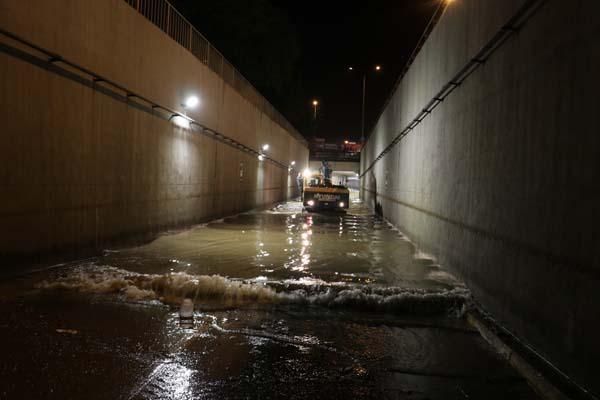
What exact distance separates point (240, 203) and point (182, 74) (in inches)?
452

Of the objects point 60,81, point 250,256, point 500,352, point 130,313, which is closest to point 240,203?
point 250,256

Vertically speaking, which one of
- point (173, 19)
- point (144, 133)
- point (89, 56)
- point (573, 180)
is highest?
point (173, 19)

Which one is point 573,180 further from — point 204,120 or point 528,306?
point 204,120

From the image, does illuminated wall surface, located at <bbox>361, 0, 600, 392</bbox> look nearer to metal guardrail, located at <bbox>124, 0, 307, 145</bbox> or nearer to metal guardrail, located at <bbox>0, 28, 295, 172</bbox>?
metal guardrail, located at <bbox>0, 28, 295, 172</bbox>

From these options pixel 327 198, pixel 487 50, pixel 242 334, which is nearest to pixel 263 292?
pixel 242 334

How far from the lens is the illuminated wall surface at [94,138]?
29.2 ft

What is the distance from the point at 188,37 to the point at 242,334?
50.7 feet

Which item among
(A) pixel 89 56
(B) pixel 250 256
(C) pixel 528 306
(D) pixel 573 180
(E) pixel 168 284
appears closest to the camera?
(D) pixel 573 180

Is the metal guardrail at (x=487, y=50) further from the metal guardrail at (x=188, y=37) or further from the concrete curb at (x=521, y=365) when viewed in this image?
the metal guardrail at (x=188, y=37)

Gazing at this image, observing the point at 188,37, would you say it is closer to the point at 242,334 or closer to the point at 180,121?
the point at 180,121

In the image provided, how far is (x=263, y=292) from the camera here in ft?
27.1

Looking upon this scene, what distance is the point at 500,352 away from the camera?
230 inches

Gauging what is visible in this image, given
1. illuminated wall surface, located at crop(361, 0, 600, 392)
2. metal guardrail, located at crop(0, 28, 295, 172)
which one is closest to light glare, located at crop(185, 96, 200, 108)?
metal guardrail, located at crop(0, 28, 295, 172)

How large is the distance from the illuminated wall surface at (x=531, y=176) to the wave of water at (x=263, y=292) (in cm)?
81
